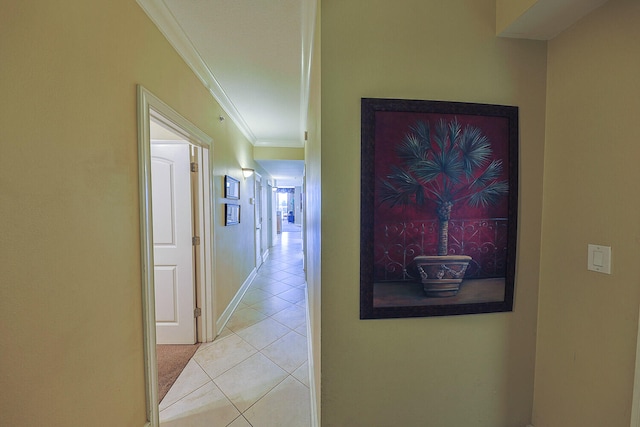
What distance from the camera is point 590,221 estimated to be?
3.33 feet

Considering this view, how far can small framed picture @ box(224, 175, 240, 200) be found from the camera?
278 cm

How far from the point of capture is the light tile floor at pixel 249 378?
1.52 meters

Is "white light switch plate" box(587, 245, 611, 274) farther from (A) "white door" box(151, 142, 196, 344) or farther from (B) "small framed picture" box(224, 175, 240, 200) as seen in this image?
(B) "small framed picture" box(224, 175, 240, 200)

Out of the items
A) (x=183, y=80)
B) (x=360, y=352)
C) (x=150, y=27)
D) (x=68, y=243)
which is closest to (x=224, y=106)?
(x=183, y=80)

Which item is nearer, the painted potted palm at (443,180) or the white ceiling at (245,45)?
the painted potted palm at (443,180)

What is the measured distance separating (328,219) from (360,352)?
690 millimetres

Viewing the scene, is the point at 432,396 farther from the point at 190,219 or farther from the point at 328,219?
the point at 190,219

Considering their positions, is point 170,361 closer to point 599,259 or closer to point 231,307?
point 231,307

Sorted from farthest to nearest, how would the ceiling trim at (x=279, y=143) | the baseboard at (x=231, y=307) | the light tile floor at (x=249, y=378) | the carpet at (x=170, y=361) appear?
1. the ceiling trim at (x=279, y=143)
2. the baseboard at (x=231, y=307)
3. the carpet at (x=170, y=361)
4. the light tile floor at (x=249, y=378)

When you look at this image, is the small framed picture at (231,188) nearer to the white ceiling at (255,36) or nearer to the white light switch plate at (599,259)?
the white ceiling at (255,36)

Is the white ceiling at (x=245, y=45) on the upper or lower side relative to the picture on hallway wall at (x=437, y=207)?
upper

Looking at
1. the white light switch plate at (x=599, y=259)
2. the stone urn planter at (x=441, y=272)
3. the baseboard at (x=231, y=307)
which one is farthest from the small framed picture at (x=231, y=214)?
the white light switch plate at (x=599, y=259)

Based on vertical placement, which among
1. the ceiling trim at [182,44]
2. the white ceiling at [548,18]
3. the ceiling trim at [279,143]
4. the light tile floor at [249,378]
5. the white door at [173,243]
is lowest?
the light tile floor at [249,378]

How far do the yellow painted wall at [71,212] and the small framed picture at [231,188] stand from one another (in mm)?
1465
